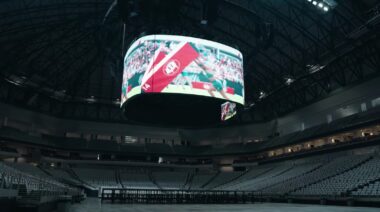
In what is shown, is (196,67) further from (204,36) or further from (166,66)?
(204,36)

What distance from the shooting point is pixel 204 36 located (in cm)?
2056

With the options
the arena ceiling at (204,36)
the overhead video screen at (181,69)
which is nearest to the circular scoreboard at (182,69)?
the overhead video screen at (181,69)

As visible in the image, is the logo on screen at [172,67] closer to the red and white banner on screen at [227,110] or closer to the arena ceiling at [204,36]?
the arena ceiling at [204,36]

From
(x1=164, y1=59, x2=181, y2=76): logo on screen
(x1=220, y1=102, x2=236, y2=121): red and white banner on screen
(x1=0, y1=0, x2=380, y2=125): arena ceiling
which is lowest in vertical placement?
(x1=220, y1=102, x2=236, y2=121): red and white banner on screen

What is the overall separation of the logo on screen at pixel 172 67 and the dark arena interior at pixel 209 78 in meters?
0.09

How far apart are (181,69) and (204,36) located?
3830 mm

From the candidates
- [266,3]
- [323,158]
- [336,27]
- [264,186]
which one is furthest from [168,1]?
[323,158]

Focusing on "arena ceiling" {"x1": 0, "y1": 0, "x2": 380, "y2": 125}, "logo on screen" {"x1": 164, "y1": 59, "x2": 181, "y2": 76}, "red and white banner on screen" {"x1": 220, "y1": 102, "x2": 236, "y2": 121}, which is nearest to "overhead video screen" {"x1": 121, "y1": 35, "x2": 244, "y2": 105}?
"logo on screen" {"x1": 164, "y1": 59, "x2": 181, "y2": 76}

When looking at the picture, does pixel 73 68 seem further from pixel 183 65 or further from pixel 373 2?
pixel 373 2

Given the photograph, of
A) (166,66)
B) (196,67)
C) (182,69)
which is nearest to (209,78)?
(196,67)

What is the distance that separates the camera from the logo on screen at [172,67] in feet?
59.0

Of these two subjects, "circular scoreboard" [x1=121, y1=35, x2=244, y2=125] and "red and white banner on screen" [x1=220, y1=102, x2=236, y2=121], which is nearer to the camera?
"circular scoreboard" [x1=121, y1=35, x2=244, y2=125]

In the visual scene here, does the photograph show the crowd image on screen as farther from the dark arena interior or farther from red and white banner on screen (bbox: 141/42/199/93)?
red and white banner on screen (bbox: 141/42/199/93)

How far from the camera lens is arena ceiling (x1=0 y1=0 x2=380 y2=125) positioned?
93.2 feet
